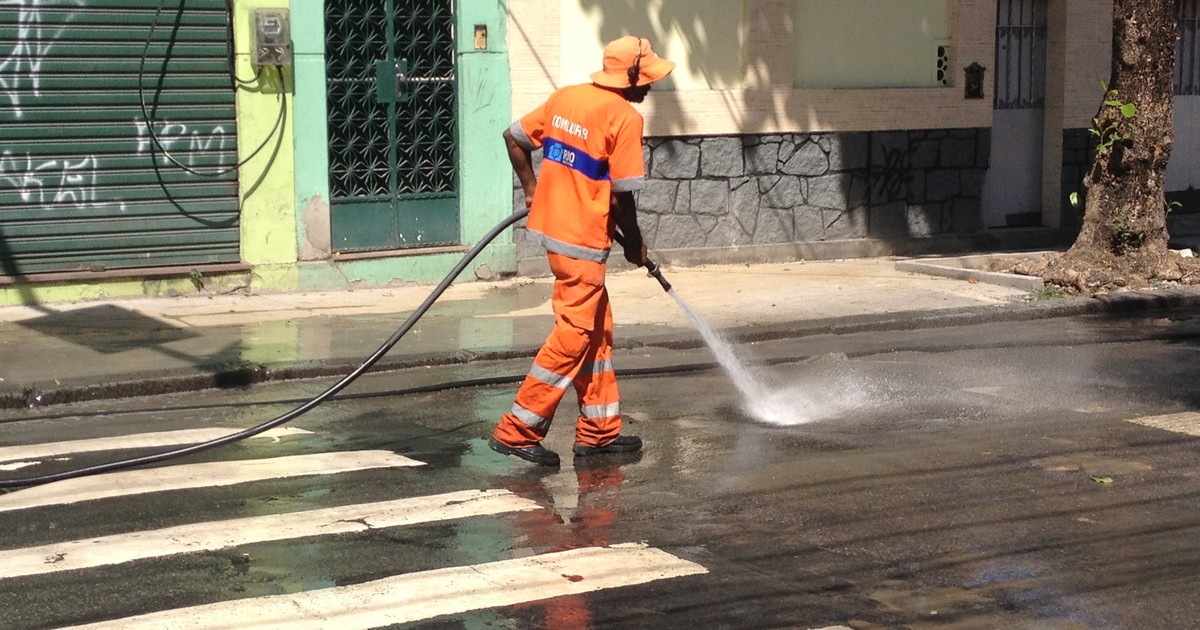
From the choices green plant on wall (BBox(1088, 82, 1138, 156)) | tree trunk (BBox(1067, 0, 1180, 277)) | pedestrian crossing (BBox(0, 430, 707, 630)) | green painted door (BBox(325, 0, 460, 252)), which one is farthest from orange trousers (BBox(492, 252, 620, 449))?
green plant on wall (BBox(1088, 82, 1138, 156))

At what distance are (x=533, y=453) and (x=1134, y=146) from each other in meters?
8.44

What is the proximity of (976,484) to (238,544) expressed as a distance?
3.27 meters

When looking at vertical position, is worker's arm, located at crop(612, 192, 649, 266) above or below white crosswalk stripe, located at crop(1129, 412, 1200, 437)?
above

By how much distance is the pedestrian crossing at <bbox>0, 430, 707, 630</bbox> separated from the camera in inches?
212

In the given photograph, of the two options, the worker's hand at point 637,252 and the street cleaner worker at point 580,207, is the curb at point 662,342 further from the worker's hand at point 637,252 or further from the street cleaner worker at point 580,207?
the worker's hand at point 637,252

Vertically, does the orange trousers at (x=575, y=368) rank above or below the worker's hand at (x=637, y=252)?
below

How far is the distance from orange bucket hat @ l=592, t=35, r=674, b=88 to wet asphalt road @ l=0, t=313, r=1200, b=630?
1810 millimetres

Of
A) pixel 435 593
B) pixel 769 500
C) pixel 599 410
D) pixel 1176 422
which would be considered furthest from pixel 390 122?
pixel 435 593

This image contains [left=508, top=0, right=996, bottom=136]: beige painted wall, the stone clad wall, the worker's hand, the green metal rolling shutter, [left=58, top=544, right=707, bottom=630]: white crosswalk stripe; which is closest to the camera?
[left=58, top=544, right=707, bottom=630]: white crosswalk stripe

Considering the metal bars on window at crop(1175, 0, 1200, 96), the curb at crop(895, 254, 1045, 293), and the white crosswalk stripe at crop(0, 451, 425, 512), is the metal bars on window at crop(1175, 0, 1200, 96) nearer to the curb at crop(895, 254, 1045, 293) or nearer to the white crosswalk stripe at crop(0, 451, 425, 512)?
the curb at crop(895, 254, 1045, 293)

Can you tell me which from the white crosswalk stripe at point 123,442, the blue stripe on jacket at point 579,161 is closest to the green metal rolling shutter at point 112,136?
the white crosswalk stripe at point 123,442

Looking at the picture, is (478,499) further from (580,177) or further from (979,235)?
(979,235)

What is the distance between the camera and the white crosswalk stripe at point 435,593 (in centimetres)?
529

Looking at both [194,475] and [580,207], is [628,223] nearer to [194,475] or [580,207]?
[580,207]
